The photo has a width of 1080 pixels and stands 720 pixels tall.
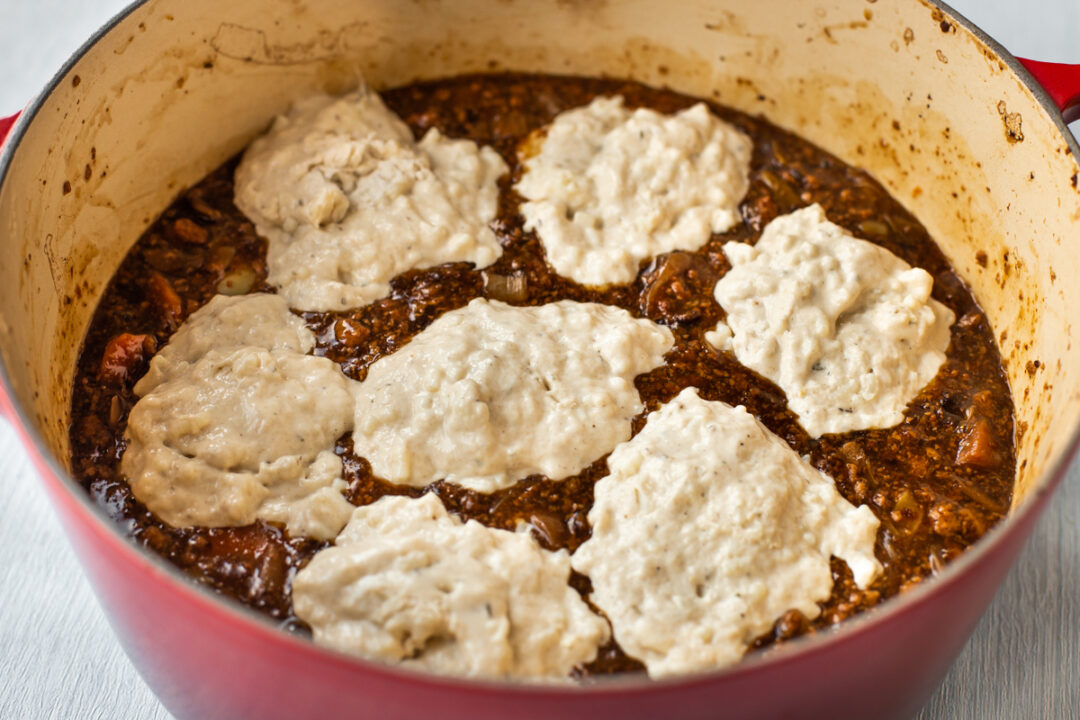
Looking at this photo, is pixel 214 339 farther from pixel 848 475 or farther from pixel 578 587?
pixel 848 475

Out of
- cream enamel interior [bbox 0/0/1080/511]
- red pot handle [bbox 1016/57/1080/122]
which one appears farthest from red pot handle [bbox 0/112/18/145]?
red pot handle [bbox 1016/57/1080/122]

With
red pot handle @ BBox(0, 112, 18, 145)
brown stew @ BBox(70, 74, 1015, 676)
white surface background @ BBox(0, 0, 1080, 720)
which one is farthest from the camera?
white surface background @ BBox(0, 0, 1080, 720)

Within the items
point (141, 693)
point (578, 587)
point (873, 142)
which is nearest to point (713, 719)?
point (578, 587)

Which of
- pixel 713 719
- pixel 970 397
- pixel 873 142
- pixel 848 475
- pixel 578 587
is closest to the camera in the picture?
pixel 713 719

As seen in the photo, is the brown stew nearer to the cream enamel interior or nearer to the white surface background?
the cream enamel interior

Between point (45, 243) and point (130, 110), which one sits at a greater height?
point (130, 110)

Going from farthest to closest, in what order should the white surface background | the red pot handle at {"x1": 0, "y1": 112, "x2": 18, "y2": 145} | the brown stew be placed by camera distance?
1. the white surface background
2. the red pot handle at {"x1": 0, "y1": 112, "x2": 18, "y2": 145}
3. the brown stew
